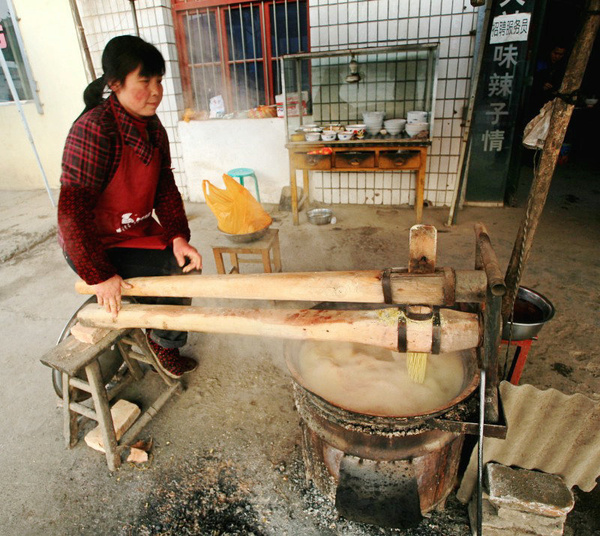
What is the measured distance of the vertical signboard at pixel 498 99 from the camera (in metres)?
5.06

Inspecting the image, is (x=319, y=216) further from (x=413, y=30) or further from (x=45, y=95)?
(x=45, y=95)

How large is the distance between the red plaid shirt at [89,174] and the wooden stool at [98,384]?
427 millimetres

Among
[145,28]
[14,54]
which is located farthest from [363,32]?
[14,54]

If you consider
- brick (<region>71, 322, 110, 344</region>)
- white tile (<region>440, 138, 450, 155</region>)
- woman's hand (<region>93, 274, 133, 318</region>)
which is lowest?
brick (<region>71, 322, 110, 344</region>)

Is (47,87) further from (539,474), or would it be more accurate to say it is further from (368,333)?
(539,474)

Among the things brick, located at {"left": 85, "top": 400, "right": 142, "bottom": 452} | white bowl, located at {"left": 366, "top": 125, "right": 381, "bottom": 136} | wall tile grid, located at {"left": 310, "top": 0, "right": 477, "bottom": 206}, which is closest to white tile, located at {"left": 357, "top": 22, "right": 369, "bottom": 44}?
wall tile grid, located at {"left": 310, "top": 0, "right": 477, "bottom": 206}

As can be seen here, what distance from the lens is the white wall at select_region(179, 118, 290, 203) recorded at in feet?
21.3

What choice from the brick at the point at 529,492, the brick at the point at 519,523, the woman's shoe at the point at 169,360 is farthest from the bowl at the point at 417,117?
the brick at the point at 519,523

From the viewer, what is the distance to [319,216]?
5.96 m

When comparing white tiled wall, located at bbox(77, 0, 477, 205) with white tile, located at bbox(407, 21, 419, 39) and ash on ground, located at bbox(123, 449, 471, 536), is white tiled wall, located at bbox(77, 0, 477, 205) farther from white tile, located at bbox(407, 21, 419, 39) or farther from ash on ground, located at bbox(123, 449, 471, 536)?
ash on ground, located at bbox(123, 449, 471, 536)

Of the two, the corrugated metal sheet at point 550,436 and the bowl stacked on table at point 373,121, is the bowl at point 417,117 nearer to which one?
the bowl stacked on table at point 373,121

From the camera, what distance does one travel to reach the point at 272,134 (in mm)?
6441

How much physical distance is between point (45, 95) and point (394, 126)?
21.9 ft

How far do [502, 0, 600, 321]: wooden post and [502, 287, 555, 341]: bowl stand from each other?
0.13 metres
